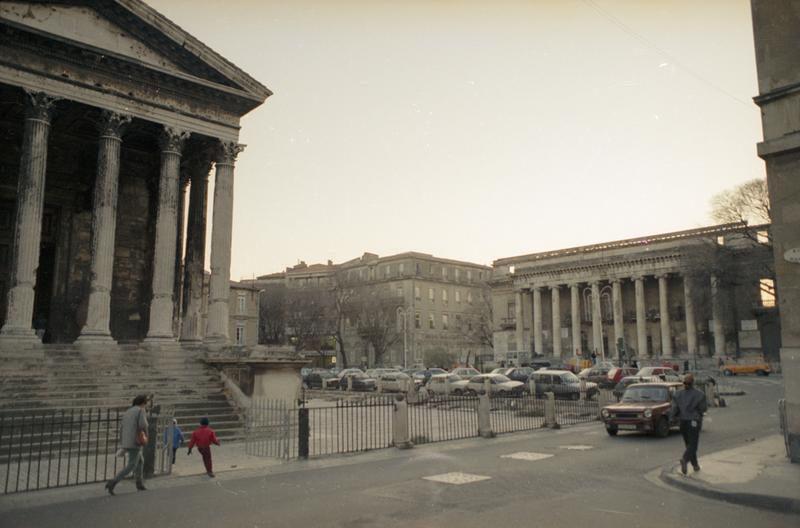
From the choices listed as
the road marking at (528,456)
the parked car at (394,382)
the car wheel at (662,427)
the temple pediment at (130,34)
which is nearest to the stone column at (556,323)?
the parked car at (394,382)

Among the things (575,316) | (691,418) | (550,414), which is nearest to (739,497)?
(691,418)

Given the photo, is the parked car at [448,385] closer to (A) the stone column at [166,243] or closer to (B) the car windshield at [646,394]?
(B) the car windshield at [646,394]

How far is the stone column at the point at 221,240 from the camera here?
2308cm

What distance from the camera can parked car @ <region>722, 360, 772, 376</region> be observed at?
46.5 meters

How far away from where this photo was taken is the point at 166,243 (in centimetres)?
2245

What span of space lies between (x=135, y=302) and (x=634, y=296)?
56.8 meters

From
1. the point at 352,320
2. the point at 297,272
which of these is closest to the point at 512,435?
the point at 352,320

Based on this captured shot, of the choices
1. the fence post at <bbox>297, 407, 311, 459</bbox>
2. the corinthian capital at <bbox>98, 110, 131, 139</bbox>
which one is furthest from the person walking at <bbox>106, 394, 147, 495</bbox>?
the corinthian capital at <bbox>98, 110, 131, 139</bbox>

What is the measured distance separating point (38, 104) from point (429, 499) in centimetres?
1849

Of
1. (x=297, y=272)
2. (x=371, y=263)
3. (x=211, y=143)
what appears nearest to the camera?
(x=211, y=143)

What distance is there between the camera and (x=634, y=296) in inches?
2707

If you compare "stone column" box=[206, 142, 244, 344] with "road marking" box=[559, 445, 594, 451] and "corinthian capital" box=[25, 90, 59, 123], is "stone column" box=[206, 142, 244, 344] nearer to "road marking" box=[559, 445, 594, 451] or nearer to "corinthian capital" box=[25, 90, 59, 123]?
"corinthian capital" box=[25, 90, 59, 123]

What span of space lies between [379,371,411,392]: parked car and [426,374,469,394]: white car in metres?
1.47

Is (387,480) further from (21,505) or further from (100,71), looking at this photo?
(100,71)
